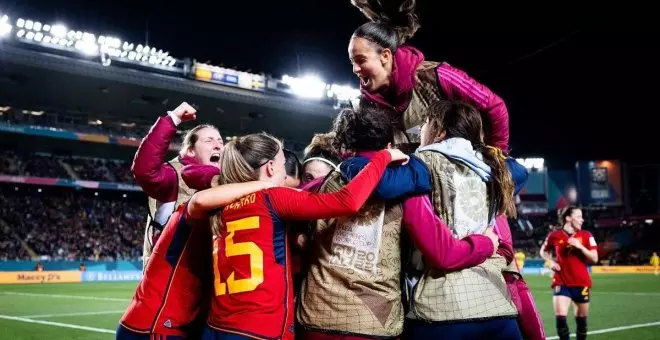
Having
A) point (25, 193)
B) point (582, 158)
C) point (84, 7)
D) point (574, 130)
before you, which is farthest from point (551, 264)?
point (582, 158)

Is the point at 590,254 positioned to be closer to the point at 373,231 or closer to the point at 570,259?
the point at 570,259

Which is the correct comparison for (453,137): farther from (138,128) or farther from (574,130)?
(574,130)

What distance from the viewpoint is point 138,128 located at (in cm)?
4353

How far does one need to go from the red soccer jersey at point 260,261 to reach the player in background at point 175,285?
46 centimetres

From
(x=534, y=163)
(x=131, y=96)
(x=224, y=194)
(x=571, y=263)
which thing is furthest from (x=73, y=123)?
(x=534, y=163)

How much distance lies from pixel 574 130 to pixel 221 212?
5833 centimetres

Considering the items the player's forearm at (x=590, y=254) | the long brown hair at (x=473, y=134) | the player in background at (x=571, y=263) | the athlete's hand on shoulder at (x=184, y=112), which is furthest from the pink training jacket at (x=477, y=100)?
the player's forearm at (x=590, y=254)

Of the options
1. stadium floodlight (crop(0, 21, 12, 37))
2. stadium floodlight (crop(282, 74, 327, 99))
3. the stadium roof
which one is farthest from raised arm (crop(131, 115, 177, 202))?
stadium floodlight (crop(282, 74, 327, 99))

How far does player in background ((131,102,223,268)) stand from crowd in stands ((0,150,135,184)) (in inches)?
Answer: 1422

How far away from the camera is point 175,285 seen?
364cm

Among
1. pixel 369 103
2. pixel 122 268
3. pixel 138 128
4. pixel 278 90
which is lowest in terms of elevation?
pixel 122 268

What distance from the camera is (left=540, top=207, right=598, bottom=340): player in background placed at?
9.68 metres

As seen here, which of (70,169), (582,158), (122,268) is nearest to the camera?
(122,268)

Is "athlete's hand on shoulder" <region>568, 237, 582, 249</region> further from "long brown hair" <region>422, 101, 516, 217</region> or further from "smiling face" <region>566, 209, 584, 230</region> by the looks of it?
"long brown hair" <region>422, 101, 516, 217</region>
